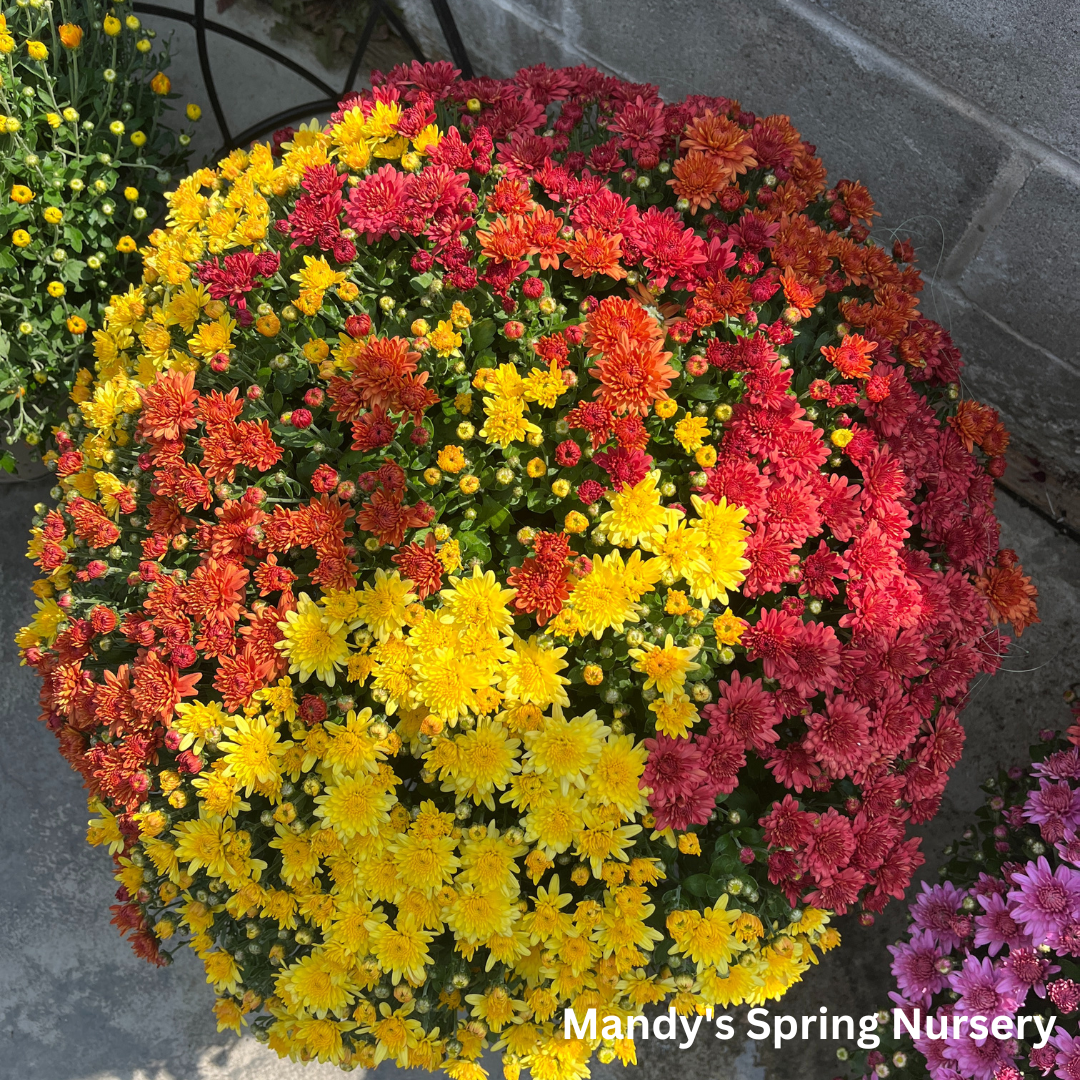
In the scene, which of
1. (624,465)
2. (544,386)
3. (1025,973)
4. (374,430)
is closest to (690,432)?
(624,465)

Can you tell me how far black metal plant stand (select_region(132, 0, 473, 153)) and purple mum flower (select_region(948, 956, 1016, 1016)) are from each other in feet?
10.1

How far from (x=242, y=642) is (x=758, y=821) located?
1081 millimetres

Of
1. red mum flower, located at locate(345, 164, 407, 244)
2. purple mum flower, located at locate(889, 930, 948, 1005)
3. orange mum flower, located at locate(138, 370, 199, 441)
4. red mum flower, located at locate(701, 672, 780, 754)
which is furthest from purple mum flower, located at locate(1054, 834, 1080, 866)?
orange mum flower, located at locate(138, 370, 199, 441)

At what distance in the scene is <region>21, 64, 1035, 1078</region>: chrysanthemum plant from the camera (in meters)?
1.69

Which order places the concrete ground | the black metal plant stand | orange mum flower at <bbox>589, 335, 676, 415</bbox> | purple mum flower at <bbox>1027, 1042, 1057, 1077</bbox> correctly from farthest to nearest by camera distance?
the black metal plant stand
the concrete ground
purple mum flower at <bbox>1027, 1042, 1057, 1077</bbox>
orange mum flower at <bbox>589, 335, 676, 415</bbox>

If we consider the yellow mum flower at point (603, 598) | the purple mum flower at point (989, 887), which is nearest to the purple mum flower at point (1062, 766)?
the purple mum flower at point (989, 887)

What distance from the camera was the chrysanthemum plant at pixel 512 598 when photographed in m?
1.69

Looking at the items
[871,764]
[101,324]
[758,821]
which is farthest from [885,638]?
[101,324]

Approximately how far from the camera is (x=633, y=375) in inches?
64.8

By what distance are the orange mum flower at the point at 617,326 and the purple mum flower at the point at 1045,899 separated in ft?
4.78

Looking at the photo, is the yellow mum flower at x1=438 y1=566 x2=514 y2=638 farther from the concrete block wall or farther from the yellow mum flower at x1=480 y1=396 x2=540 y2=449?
the concrete block wall

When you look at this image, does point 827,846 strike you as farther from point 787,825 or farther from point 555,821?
point 555,821

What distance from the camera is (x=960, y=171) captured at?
7.93 ft

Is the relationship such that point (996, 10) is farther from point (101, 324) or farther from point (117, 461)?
point (101, 324)
